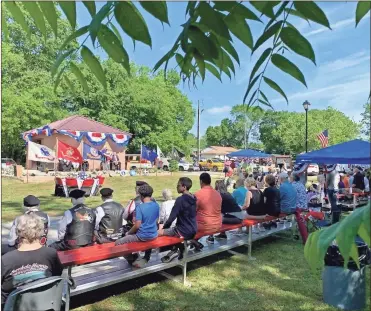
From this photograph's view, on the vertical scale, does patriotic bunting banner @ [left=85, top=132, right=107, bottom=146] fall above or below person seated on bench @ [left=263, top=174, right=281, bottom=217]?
above

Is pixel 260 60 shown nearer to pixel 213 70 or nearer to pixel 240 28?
pixel 240 28

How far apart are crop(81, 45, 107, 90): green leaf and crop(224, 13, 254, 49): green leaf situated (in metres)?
0.47

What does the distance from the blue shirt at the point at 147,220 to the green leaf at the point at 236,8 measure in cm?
460

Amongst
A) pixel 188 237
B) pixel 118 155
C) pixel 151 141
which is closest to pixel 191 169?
pixel 151 141

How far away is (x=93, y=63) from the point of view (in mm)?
1251

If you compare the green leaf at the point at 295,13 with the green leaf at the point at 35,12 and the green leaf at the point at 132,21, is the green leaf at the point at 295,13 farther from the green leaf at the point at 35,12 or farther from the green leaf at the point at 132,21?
the green leaf at the point at 35,12

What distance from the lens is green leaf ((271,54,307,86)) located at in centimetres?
117

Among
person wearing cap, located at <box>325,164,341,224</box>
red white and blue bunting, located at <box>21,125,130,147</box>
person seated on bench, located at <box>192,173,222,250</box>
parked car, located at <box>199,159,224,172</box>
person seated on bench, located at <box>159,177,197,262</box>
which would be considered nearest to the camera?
person seated on bench, located at <box>159,177,197,262</box>

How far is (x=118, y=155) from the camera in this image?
38.4m

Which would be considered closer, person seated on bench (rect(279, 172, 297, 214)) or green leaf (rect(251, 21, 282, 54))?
green leaf (rect(251, 21, 282, 54))

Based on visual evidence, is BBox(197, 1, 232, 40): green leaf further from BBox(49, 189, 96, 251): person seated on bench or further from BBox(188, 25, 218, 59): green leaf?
BBox(49, 189, 96, 251): person seated on bench

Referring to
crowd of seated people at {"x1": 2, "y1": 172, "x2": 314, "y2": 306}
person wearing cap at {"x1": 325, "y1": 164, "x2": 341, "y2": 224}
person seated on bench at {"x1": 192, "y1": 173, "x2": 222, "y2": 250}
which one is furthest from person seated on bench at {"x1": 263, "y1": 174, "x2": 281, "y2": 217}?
person wearing cap at {"x1": 325, "y1": 164, "x2": 341, "y2": 224}

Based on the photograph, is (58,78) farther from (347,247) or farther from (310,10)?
(347,247)

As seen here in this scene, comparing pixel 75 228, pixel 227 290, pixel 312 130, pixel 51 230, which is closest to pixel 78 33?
pixel 75 228
